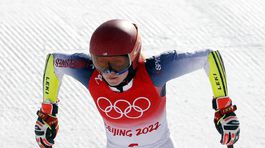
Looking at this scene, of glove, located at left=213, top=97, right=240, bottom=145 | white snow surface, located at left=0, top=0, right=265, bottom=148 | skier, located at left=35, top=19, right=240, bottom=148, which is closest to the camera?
skier, located at left=35, top=19, right=240, bottom=148

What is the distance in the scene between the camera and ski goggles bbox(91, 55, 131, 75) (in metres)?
4.96

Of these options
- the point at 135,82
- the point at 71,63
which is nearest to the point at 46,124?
the point at 71,63

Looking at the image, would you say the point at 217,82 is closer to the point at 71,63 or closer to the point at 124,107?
the point at 124,107

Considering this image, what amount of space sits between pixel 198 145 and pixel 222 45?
1.73m

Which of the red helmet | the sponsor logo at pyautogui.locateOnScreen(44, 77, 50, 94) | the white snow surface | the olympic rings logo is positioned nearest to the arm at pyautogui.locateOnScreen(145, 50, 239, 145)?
the olympic rings logo

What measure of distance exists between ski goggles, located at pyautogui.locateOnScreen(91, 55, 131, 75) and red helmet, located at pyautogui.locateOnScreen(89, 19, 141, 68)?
0.11 feet

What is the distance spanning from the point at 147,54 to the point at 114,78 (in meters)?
3.03

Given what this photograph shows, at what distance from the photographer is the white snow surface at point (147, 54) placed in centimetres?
709

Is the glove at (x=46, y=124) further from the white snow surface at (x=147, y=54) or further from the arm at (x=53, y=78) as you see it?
the white snow surface at (x=147, y=54)

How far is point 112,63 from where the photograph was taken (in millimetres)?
4980

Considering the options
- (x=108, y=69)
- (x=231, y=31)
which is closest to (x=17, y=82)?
(x=231, y=31)

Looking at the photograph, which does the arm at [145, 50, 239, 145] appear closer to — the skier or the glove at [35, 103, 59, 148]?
the skier

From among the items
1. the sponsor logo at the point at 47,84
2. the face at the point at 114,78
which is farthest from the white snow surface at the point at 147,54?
the face at the point at 114,78

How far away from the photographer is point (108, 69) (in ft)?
16.4
